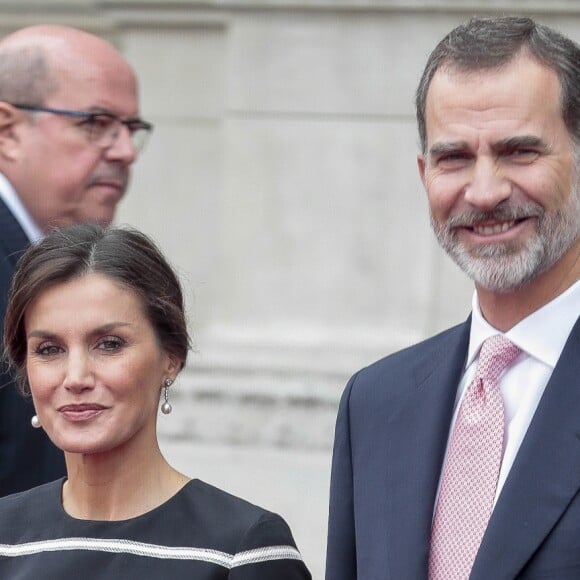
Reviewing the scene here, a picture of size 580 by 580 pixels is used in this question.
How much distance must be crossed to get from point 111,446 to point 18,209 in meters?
1.11

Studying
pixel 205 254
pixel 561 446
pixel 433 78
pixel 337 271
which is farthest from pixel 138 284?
pixel 205 254

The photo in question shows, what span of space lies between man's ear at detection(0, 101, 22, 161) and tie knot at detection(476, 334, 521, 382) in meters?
1.63

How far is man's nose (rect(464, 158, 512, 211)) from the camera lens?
2.63 metres

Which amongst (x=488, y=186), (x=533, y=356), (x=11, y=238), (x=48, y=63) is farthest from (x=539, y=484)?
(x=48, y=63)

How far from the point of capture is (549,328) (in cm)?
268

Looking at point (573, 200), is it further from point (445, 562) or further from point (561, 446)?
point (445, 562)

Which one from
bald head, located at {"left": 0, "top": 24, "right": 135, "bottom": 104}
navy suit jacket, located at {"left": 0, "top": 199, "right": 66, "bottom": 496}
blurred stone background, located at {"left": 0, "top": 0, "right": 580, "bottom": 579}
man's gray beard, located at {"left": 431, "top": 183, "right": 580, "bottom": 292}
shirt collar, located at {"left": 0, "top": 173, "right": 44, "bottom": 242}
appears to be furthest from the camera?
blurred stone background, located at {"left": 0, "top": 0, "right": 580, "bottom": 579}

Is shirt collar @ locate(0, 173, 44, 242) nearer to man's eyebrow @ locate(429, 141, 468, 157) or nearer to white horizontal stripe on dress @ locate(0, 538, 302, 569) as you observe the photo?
white horizontal stripe on dress @ locate(0, 538, 302, 569)

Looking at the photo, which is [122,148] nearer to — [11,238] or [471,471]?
[11,238]

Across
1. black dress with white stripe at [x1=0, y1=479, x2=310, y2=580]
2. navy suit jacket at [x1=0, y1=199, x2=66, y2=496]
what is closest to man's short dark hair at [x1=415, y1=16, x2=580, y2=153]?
black dress with white stripe at [x1=0, y1=479, x2=310, y2=580]

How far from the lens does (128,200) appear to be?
265 inches

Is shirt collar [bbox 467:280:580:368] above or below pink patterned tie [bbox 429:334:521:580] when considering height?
above

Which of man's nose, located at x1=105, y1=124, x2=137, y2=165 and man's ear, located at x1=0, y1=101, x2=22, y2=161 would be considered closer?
man's ear, located at x1=0, y1=101, x2=22, y2=161

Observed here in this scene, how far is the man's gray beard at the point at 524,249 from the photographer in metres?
2.64
